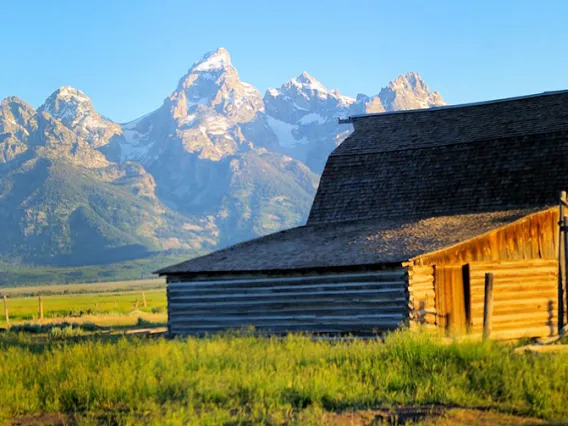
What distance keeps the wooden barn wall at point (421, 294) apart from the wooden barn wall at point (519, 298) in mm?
1157

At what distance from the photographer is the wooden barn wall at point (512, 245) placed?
2675 cm

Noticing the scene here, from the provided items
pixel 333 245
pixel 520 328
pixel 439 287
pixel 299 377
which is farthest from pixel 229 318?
pixel 299 377

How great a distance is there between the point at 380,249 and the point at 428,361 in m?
9.11

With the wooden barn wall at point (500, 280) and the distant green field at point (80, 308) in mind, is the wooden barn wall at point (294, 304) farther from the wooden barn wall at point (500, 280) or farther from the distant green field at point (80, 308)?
the distant green field at point (80, 308)

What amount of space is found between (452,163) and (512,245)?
6.78 meters

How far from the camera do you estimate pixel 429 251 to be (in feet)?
83.4

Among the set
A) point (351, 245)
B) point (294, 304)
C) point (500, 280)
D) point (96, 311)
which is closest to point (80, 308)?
point (96, 311)

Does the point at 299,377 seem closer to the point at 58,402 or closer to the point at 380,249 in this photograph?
the point at 58,402

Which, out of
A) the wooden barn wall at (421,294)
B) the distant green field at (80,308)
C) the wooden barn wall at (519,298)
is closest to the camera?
the wooden barn wall at (421,294)

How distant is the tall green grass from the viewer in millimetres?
15737

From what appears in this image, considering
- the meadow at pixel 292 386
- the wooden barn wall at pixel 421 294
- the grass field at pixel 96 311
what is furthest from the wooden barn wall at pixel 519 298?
the grass field at pixel 96 311

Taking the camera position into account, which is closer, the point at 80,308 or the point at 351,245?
the point at 351,245

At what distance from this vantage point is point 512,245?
27.9 metres

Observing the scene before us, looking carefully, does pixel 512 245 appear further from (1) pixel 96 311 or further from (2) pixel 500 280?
(1) pixel 96 311
